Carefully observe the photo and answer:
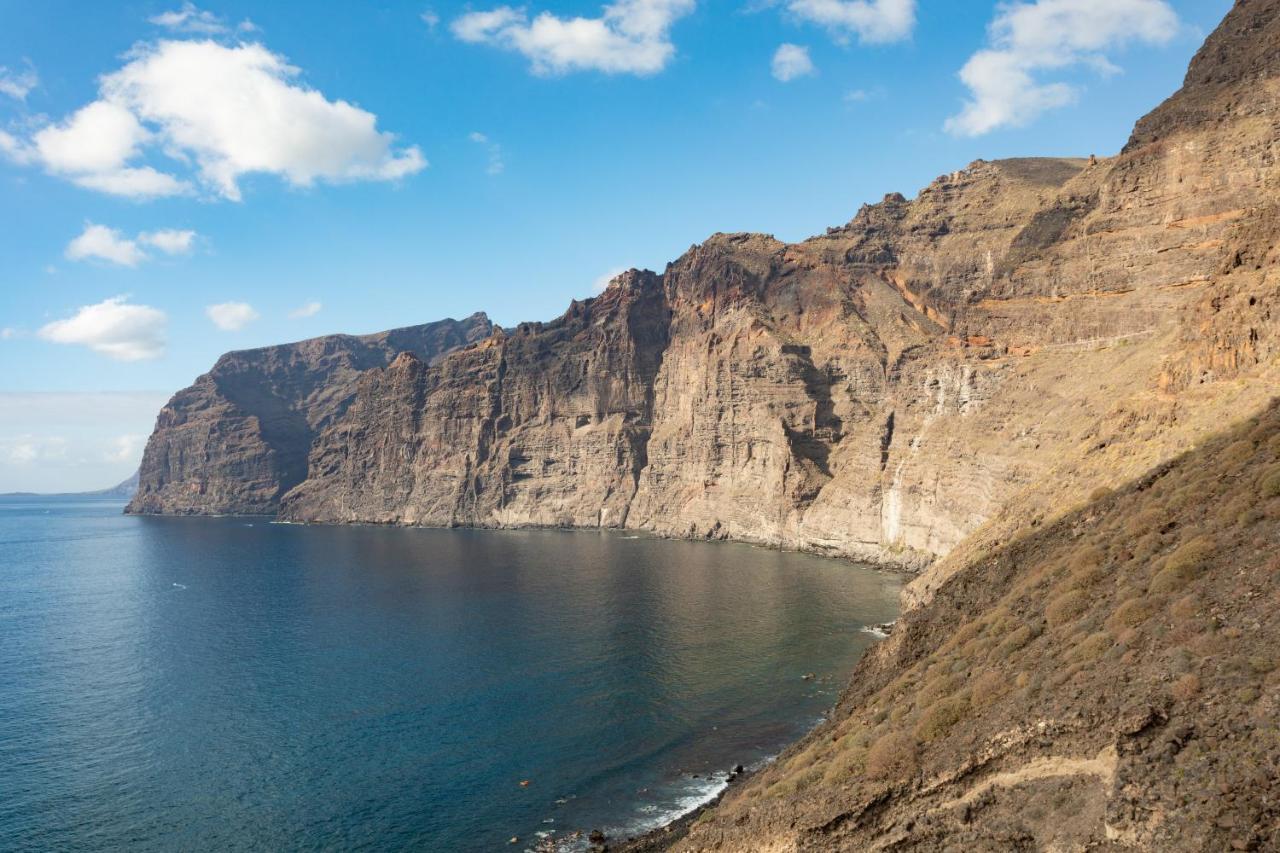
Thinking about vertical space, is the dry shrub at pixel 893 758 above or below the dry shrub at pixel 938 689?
below

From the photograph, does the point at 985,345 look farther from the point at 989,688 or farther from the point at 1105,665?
the point at 1105,665

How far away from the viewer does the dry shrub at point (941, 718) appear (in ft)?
88.4

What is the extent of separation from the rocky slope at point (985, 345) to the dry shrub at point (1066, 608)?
65.8ft

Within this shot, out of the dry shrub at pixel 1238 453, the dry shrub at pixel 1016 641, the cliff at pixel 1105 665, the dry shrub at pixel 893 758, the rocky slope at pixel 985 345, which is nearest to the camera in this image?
the cliff at pixel 1105 665

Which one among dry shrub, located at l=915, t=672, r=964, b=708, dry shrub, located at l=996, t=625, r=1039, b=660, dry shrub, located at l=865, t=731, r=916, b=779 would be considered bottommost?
dry shrub, located at l=865, t=731, r=916, b=779

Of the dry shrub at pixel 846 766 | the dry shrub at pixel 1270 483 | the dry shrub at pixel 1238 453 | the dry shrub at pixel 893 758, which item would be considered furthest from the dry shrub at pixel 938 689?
the dry shrub at pixel 1238 453

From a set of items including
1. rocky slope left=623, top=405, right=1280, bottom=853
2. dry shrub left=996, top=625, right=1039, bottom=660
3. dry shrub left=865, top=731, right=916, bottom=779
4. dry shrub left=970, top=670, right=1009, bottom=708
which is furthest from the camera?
dry shrub left=996, top=625, right=1039, bottom=660

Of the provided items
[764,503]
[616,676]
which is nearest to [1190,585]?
[616,676]

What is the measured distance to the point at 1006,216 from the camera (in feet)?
521

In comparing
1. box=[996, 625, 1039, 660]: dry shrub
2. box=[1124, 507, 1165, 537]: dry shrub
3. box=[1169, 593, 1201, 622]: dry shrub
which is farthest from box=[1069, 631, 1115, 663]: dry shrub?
box=[1124, 507, 1165, 537]: dry shrub

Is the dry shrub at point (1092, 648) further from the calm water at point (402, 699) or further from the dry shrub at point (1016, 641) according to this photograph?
the calm water at point (402, 699)

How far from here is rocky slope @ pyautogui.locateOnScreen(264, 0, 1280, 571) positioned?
56562 mm

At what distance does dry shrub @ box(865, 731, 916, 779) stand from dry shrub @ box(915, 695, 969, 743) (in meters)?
0.52

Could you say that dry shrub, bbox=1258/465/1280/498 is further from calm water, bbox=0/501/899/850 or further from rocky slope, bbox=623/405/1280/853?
calm water, bbox=0/501/899/850
